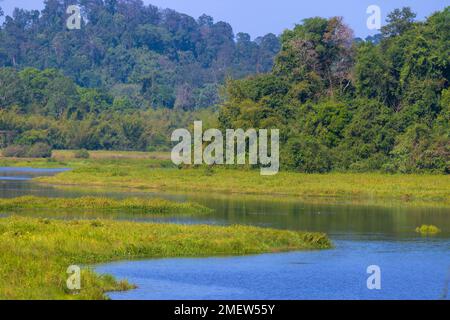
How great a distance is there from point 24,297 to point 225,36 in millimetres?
169610

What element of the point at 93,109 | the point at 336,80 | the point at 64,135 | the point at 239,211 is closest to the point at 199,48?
the point at 93,109

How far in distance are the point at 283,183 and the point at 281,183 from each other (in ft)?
0.40

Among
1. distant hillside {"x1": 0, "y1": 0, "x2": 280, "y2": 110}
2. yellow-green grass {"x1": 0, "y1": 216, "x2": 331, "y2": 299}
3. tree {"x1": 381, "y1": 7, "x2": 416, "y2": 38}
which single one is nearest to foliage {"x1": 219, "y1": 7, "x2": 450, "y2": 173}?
tree {"x1": 381, "y1": 7, "x2": 416, "y2": 38}

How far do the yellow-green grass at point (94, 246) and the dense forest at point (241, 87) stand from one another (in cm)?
3069

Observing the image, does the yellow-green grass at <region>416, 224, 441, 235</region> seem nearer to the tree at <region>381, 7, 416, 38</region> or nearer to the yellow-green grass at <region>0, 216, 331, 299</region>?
the yellow-green grass at <region>0, 216, 331, 299</region>

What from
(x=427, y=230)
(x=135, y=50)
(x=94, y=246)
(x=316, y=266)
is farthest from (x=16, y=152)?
(x=135, y=50)

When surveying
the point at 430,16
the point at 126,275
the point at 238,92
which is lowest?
the point at 126,275

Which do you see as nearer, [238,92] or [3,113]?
[238,92]

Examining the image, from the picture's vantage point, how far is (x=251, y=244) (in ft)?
105

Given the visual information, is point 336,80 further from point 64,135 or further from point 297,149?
point 64,135

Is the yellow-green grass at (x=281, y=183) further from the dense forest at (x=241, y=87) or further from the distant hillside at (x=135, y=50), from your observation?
the distant hillside at (x=135, y=50)

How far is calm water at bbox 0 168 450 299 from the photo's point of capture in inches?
967

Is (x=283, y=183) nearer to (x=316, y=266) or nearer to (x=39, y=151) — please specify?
(x=316, y=266)

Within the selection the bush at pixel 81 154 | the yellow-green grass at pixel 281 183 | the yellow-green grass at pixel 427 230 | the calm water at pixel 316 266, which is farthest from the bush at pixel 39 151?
the yellow-green grass at pixel 427 230
